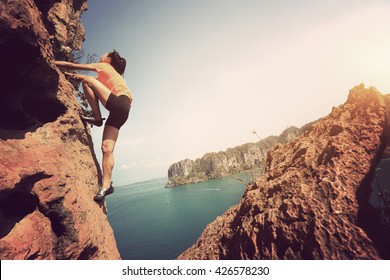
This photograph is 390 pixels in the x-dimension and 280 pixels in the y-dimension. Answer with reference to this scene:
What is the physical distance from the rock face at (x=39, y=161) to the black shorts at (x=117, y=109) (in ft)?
4.00

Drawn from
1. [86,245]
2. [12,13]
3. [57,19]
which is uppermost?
[57,19]

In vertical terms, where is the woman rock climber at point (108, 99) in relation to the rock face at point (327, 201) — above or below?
above

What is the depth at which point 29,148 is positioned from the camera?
13.0 ft

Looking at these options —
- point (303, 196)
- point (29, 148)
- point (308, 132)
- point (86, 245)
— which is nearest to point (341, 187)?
point (303, 196)

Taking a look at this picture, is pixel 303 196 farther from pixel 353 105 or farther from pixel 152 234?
pixel 152 234

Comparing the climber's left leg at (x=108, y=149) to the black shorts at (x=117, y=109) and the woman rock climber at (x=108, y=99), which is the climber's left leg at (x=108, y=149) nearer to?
the woman rock climber at (x=108, y=99)

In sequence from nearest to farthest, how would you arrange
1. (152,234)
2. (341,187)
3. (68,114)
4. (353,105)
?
(341,187)
(68,114)
(353,105)
(152,234)

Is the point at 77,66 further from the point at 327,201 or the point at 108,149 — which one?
the point at 327,201

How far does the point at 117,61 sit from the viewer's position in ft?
17.4

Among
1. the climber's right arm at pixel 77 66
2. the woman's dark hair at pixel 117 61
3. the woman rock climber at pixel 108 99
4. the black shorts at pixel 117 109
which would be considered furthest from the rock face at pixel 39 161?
the woman's dark hair at pixel 117 61

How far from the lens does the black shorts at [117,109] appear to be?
4.51 metres

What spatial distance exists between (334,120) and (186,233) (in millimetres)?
64307

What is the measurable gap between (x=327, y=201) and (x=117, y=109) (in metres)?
5.10

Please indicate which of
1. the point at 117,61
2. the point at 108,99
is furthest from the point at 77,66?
the point at 108,99
